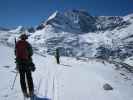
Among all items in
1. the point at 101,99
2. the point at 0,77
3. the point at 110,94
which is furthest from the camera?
the point at 0,77

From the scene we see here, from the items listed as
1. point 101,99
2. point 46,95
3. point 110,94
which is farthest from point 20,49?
point 110,94

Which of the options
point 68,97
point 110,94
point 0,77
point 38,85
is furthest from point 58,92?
point 0,77

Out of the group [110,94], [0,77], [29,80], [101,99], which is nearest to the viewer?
[29,80]

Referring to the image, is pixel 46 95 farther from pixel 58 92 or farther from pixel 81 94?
pixel 81 94

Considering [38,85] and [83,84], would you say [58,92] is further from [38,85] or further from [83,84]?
[83,84]

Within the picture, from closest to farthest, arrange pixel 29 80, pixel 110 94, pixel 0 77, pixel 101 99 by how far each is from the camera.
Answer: pixel 29 80 → pixel 101 99 → pixel 110 94 → pixel 0 77

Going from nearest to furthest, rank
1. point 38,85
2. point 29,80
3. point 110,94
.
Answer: point 29,80
point 110,94
point 38,85

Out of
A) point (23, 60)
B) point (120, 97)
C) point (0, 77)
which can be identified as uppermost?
point (23, 60)

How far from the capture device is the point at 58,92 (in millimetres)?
11820

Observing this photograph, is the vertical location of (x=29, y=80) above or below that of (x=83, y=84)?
above

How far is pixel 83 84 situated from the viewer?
47.6 feet

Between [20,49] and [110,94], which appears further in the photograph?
[110,94]

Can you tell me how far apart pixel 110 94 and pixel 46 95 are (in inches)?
139

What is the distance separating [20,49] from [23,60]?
1.72 ft
